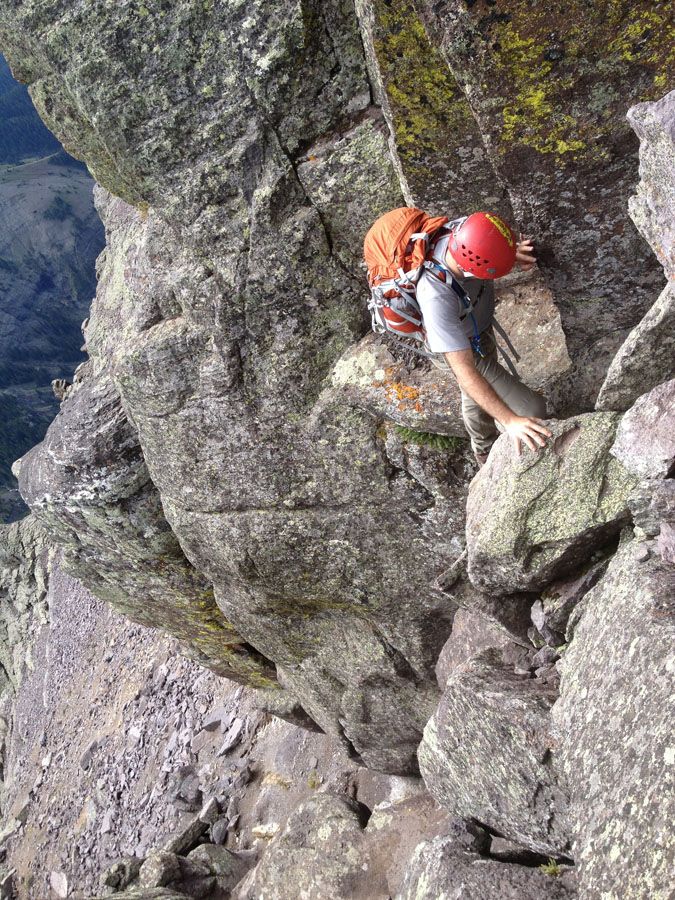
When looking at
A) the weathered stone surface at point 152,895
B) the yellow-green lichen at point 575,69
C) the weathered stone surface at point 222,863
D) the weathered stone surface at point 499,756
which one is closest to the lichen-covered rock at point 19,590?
the weathered stone surface at point 222,863

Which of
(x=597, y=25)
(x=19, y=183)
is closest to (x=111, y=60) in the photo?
(x=597, y=25)

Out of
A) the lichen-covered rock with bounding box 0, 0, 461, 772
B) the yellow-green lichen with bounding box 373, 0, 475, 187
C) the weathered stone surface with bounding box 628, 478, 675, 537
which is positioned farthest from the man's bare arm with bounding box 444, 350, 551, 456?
the lichen-covered rock with bounding box 0, 0, 461, 772

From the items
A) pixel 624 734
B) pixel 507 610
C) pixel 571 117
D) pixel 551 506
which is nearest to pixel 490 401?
pixel 551 506

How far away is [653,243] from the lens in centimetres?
627

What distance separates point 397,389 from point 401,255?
8.63 feet

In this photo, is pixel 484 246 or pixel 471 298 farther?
pixel 471 298

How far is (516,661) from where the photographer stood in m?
9.36

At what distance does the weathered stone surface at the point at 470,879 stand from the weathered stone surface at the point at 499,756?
1.50 feet

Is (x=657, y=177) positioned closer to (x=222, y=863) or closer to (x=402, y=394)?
(x=402, y=394)

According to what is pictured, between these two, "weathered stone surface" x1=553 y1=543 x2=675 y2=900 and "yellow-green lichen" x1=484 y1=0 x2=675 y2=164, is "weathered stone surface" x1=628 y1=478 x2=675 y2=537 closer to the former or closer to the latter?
"weathered stone surface" x1=553 y1=543 x2=675 y2=900

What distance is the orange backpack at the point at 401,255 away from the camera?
749 cm

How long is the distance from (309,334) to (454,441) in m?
2.91

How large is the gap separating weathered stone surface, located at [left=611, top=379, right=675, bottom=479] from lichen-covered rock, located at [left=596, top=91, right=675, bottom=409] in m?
0.37

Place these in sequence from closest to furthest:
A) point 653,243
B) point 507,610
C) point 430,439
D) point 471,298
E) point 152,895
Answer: point 653,243
point 471,298
point 507,610
point 430,439
point 152,895
